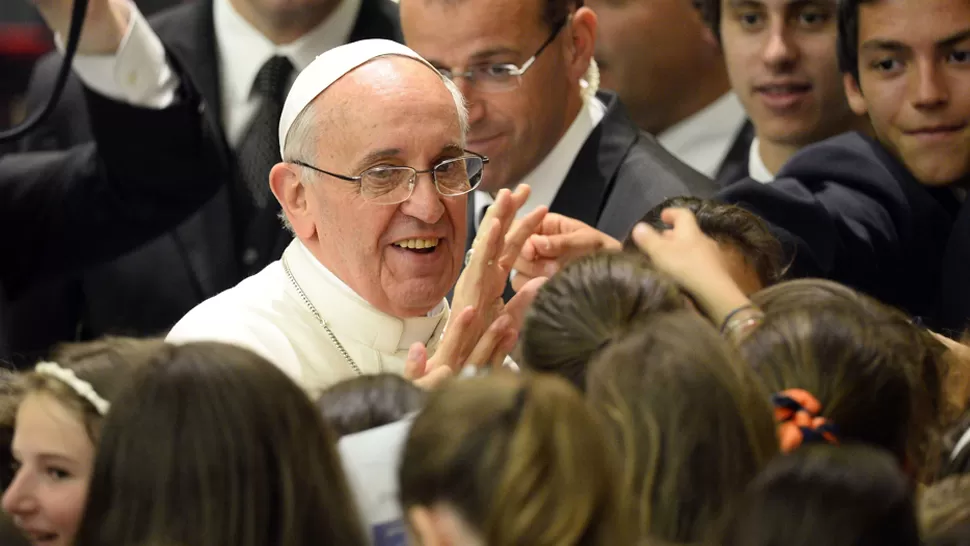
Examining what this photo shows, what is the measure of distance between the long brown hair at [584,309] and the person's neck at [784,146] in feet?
6.77

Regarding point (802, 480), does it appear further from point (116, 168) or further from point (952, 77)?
point (116, 168)

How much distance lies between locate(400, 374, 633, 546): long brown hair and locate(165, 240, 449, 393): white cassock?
4.44 ft

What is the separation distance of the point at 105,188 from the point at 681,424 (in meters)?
2.36

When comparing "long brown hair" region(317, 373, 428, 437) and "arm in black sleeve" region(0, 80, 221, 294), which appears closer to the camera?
"long brown hair" region(317, 373, 428, 437)

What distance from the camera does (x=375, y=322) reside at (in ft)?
11.0

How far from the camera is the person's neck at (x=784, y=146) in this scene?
4.71m

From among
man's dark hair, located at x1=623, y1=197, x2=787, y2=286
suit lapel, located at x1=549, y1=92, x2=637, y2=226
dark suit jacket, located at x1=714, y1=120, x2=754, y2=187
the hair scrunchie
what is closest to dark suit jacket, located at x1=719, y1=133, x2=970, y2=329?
man's dark hair, located at x1=623, y1=197, x2=787, y2=286

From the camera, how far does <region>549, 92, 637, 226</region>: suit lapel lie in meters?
4.29

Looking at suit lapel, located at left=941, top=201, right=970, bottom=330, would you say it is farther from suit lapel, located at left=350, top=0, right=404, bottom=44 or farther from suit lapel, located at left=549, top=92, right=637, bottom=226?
suit lapel, located at left=350, top=0, right=404, bottom=44

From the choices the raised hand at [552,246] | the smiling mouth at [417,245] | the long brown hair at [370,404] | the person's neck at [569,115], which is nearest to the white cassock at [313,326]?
the smiling mouth at [417,245]

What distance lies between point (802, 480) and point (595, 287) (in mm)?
820

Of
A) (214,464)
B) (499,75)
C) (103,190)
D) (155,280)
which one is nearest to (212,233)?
(155,280)

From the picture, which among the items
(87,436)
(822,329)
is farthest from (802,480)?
(87,436)

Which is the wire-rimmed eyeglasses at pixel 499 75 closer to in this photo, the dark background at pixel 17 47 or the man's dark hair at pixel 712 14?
the man's dark hair at pixel 712 14
